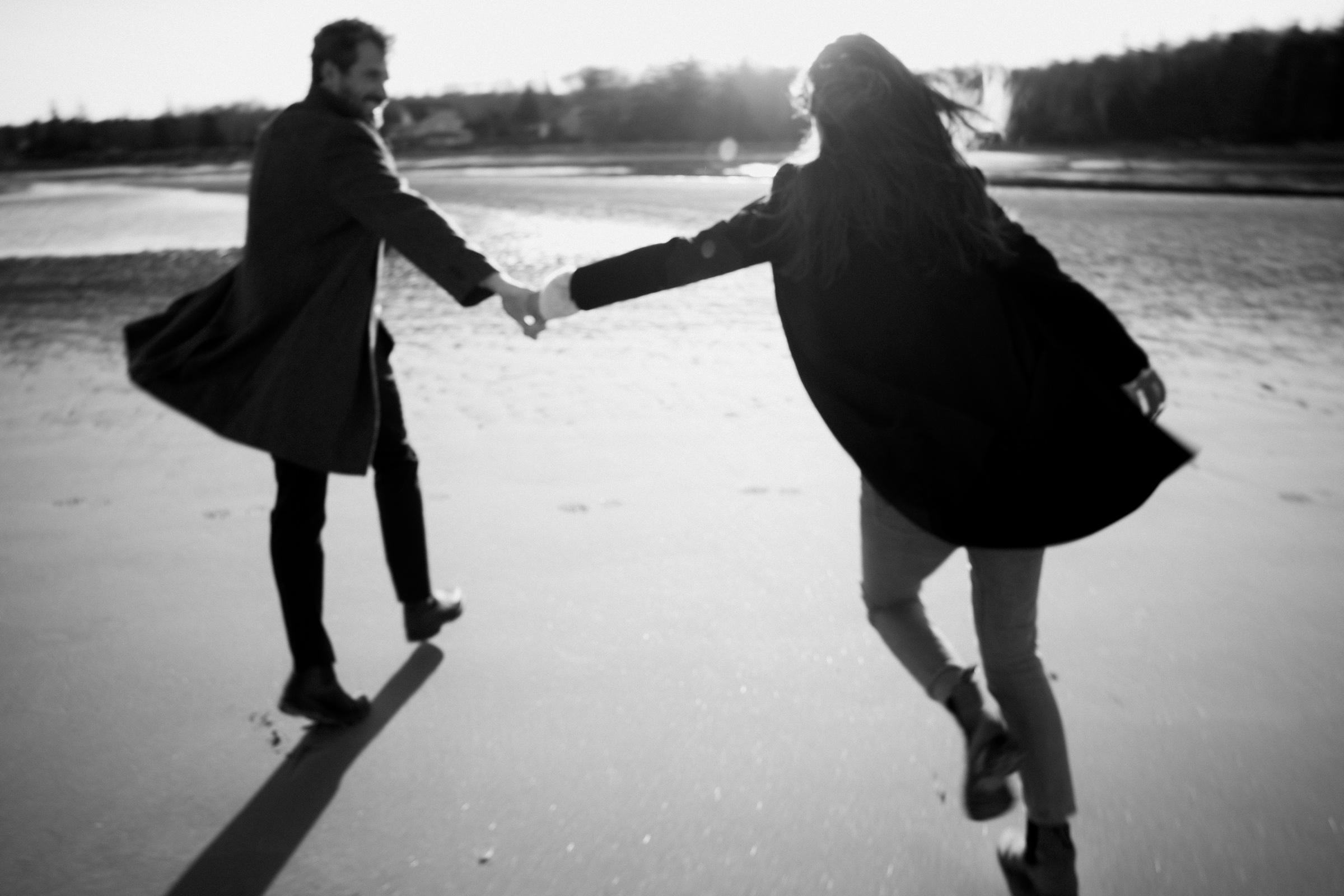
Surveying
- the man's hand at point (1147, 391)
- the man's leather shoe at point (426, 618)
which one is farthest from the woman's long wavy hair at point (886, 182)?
the man's leather shoe at point (426, 618)

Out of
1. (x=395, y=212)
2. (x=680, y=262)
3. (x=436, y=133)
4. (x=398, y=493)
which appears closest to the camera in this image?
(x=680, y=262)

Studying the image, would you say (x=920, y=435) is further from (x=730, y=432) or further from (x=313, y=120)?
(x=730, y=432)

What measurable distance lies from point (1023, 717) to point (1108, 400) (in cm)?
60

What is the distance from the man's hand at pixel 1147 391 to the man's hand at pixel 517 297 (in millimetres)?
1373

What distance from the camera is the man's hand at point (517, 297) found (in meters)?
2.85

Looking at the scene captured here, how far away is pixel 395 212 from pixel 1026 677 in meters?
1.74

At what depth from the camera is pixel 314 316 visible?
9.08ft

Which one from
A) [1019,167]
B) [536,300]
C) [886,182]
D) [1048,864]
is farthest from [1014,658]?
[1019,167]

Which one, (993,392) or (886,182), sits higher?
(886,182)

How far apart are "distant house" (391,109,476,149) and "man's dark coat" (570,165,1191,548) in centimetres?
6563

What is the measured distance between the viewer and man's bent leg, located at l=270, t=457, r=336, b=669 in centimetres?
278

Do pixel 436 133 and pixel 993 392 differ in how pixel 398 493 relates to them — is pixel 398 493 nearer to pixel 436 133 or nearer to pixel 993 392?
pixel 993 392

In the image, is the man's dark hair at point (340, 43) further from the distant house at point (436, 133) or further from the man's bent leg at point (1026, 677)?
the distant house at point (436, 133)

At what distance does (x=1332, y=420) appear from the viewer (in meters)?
5.23
